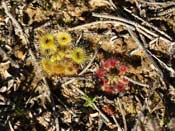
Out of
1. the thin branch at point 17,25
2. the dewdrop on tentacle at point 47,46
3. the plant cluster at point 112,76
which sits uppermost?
the thin branch at point 17,25

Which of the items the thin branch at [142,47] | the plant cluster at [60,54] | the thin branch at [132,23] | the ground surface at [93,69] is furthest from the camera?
the thin branch at [132,23]

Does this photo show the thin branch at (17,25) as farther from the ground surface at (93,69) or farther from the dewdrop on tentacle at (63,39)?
the dewdrop on tentacle at (63,39)

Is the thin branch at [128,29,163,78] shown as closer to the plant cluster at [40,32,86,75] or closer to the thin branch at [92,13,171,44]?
the thin branch at [92,13,171,44]

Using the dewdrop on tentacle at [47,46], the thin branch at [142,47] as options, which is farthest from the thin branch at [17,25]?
the thin branch at [142,47]

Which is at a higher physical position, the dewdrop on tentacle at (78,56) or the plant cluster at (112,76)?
the dewdrop on tentacle at (78,56)

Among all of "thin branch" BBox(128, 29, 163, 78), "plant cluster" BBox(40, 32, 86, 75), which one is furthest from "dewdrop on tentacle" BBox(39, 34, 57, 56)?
"thin branch" BBox(128, 29, 163, 78)

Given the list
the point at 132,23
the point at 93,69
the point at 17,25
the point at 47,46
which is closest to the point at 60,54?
the point at 47,46

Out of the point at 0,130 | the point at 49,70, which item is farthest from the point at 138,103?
the point at 0,130

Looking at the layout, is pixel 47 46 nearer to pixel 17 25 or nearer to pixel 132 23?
pixel 17 25

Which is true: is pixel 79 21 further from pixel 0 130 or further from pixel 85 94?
pixel 0 130
